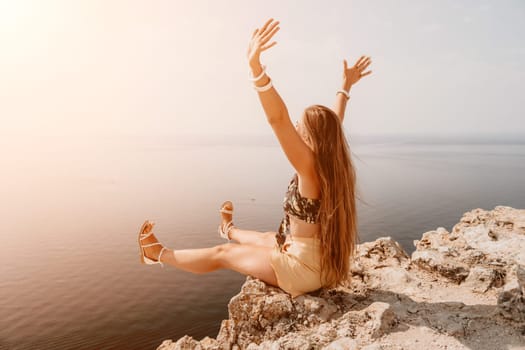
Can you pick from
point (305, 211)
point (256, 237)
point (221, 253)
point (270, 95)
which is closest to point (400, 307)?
point (305, 211)

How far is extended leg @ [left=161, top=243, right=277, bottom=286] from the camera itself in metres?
4.27

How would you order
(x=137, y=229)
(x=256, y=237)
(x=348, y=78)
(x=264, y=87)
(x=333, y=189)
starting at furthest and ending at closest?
1. (x=137, y=229)
2. (x=348, y=78)
3. (x=256, y=237)
4. (x=333, y=189)
5. (x=264, y=87)

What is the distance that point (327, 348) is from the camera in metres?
3.23

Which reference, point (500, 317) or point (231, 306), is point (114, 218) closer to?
point (231, 306)

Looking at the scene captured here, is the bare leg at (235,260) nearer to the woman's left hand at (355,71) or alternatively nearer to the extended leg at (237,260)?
the extended leg at (237,260)

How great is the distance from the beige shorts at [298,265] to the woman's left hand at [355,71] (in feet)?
8.75

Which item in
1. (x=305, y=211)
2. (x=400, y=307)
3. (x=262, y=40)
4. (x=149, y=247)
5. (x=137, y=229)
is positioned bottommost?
(x=137, y=229)

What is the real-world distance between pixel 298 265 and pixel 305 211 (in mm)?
617

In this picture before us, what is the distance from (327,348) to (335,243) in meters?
1.14

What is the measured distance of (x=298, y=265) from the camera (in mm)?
3977

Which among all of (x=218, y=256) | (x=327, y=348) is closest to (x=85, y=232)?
(x=218, y=256)

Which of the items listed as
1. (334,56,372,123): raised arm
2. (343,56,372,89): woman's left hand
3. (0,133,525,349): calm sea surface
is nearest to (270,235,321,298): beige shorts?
(0,133,525,349): calm sea surface

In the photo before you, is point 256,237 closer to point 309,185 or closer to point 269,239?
point 269,239

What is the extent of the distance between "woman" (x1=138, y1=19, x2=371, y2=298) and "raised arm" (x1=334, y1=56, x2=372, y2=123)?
5.02ft
